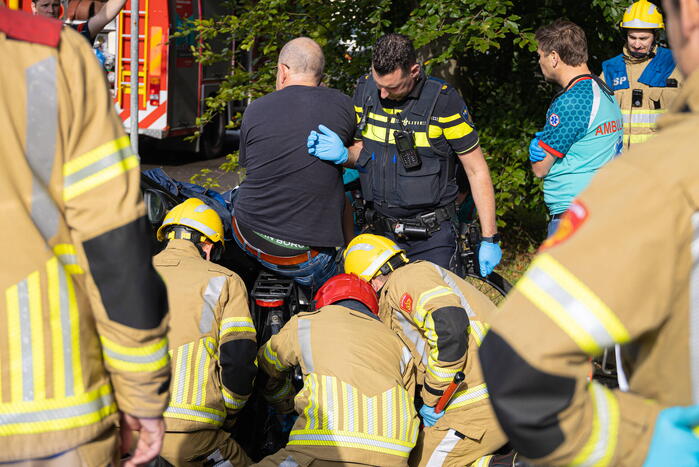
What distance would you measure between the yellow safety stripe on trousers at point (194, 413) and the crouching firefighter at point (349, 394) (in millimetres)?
332

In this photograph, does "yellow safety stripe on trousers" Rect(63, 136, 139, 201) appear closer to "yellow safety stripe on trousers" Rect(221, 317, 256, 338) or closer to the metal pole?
"yellow safety stripe on trousers" Rect(221, 317, 256, 338)

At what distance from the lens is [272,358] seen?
3443 millimetres

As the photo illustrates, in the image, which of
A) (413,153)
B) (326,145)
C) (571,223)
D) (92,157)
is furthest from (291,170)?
(571,223)

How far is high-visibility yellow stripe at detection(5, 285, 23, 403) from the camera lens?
1.51 m

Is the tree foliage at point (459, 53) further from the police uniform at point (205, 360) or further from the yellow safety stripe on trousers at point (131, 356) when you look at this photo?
the yellow safety stripe on trousers at point (131, 356)

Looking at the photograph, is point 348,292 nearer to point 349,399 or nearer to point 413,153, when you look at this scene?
point 349,399

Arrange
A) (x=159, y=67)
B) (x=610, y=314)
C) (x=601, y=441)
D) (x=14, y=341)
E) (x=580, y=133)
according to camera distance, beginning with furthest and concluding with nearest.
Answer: (x=159, y=67) < (x=580, y=133) < (x=14, y=341) < (x=601, y=441) < (x=610, y=314)

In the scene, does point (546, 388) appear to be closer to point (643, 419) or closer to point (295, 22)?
point (643, 419)

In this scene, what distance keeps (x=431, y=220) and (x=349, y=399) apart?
1485 millimetres

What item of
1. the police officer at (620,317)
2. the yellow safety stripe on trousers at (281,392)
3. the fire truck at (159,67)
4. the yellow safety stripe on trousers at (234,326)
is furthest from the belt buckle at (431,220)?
the fire truck at (159,67)

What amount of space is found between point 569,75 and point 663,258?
130 inches

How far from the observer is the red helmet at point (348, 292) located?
11.2ft

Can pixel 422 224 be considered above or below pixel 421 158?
below

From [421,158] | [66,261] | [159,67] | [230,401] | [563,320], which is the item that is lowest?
[159,67]
